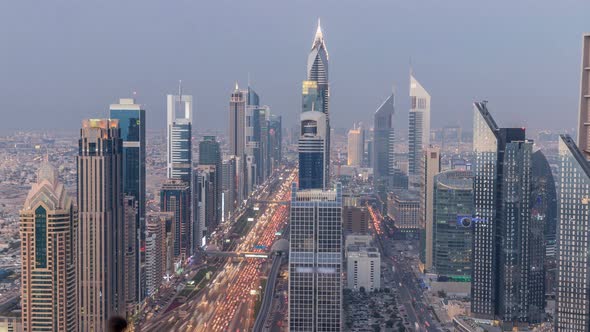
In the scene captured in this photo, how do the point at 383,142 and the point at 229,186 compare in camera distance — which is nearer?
the point at 229,186

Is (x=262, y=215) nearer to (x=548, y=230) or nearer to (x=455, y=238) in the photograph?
(x=455, y=238)

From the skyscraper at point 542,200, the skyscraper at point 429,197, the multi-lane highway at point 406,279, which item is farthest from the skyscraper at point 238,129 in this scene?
the skyscraper at point 542,200

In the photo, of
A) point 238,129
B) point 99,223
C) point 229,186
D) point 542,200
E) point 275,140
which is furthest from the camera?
point 275,140

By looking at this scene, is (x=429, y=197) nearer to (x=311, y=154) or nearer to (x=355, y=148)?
(x=311, y=154)

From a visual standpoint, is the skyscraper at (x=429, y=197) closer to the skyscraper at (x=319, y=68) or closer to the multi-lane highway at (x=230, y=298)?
the multi-lane highway at (x=230, y=298)

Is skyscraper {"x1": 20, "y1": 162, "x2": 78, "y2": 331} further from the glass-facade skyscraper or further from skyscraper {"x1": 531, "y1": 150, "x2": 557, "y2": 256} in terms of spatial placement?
the glass-facade skyscraper

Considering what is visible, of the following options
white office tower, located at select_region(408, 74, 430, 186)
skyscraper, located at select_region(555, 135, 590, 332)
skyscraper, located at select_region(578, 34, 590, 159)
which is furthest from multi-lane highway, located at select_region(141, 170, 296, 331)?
skyscraper, located at select_region(578, 34, 590, 159)

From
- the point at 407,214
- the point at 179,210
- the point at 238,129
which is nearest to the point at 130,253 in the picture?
the point at 179,210
